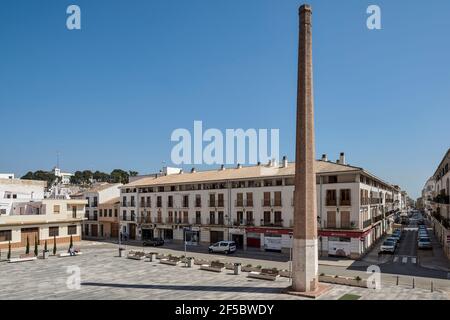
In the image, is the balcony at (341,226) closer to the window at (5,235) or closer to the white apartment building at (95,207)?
the window at (5,235)

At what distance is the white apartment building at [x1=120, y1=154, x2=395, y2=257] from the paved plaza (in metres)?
13.9

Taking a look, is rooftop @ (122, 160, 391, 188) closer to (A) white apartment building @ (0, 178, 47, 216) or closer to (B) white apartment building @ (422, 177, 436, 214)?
(A) white apartment building @ (0, 178, 47, 216)

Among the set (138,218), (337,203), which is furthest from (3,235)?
(337,203)

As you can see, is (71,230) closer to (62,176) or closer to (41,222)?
(41,222)

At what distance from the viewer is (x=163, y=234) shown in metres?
58.1

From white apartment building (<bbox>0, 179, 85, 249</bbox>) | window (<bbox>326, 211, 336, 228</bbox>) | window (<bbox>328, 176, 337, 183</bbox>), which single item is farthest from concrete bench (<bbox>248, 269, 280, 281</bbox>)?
white apartment building (<bbox>0, 179, 85, 249</bbox>)

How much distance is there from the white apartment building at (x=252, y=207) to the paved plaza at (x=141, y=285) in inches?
547

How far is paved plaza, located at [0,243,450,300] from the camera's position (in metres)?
23.2

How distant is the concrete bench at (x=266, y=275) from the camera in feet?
91.7

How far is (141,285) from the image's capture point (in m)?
26.5

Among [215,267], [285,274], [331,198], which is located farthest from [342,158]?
[215,267]

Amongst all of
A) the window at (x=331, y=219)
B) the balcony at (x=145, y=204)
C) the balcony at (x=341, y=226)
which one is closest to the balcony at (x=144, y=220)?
the balcony at (x=145, y=204)

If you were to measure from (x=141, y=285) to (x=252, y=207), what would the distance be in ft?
74.5
